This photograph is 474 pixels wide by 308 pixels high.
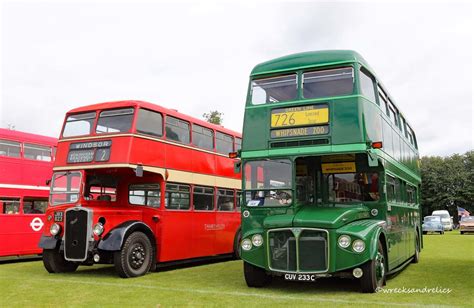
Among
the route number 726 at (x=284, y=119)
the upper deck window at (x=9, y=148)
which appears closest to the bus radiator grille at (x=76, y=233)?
the route number 726 at (x=284, y=119)

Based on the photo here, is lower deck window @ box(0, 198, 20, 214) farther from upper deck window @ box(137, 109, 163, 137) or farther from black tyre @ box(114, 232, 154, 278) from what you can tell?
upper deck window @ box(137, 109, 163, 137)

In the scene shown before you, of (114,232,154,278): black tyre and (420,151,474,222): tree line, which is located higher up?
(420,151,474,222): tree line

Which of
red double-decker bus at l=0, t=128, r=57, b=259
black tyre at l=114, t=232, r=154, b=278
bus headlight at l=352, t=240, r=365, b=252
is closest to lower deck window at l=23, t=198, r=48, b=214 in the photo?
red double-decker bus at l=0, t=128, r=57, b=259

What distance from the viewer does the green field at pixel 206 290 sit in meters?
7.88

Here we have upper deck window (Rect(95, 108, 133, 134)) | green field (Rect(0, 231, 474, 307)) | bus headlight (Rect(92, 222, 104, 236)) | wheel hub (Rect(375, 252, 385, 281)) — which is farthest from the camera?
upper deck window (Rect(95, 108, 133, 134))

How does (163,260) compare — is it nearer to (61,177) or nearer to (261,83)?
(61,177)

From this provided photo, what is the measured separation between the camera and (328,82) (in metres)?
9.52

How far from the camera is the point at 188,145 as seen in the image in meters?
13.9

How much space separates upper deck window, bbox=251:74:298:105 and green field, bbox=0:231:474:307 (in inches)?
143

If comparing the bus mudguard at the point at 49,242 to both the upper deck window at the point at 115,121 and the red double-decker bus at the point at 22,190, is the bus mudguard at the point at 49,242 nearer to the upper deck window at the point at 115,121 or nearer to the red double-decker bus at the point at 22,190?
the upper deck window at the point at 115,121

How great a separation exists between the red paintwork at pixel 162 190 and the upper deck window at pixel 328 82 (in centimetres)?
433

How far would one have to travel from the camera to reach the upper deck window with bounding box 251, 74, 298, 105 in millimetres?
9812

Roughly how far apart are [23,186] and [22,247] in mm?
1892

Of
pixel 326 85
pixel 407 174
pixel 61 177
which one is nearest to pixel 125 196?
pixel 61 177
